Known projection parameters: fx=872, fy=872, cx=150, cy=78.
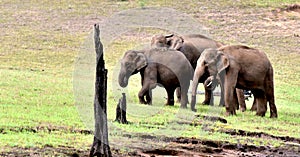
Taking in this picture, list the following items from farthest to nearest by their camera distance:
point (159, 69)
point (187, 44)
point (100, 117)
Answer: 1. point (187, 44)
2. point (159, 69)
3. point (100, 117)

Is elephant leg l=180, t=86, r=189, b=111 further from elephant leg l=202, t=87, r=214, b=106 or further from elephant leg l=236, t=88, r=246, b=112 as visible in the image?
elephant leg l=236, t=88, r=246, b=112

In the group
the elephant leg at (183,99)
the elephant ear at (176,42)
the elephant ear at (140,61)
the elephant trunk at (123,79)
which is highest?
the elephant ear at (176,42)

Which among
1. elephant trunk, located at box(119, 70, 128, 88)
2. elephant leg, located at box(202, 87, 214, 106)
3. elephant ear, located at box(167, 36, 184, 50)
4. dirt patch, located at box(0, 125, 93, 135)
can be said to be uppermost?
elephant ear, located at box(167, 36, 184, 50)

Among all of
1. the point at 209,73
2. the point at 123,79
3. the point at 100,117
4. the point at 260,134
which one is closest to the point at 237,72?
the point at 209,73

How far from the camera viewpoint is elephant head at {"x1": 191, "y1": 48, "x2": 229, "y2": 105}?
20219mm

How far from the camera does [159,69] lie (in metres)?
21.9

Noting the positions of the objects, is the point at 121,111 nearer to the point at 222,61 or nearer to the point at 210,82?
the point at 222,61

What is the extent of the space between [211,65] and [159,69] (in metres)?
1.89

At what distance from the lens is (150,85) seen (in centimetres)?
2155

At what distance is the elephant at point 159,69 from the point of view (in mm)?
21719

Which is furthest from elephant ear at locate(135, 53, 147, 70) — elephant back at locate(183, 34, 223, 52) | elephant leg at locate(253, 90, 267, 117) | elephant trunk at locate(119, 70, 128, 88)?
elephant back at locate(183, 34, 223, 52)

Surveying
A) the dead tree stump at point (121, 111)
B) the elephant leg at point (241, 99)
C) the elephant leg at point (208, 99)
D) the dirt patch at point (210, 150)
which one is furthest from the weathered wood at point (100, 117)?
the elephant leg at point (208, 99)

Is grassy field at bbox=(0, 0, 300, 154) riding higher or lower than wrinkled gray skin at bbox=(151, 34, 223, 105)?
lower

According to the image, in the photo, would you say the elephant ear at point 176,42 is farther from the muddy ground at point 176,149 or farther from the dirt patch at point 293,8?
the dirt patch at point 293,8
